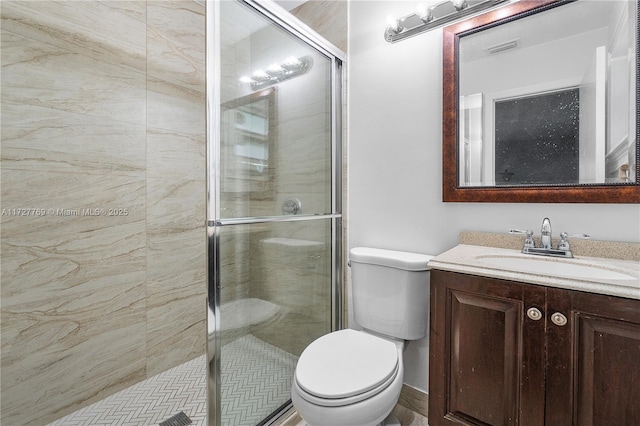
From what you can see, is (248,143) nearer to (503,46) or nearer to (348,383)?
(348,383)

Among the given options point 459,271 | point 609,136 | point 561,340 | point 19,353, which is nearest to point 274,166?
point 459,271

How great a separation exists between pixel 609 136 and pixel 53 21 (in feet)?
8.36

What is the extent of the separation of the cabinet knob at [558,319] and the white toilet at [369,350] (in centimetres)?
52

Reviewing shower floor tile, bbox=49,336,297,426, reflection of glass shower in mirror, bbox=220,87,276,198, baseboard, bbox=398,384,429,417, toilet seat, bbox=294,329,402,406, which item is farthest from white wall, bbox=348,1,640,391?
shower floor tile, bbox=49,336,297,426

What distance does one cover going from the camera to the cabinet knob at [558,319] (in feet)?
2.97

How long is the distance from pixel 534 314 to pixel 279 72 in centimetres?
144

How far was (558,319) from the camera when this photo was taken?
0.91m

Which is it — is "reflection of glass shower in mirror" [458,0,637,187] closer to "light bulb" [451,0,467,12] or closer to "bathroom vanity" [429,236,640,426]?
"light bulb" [451,0,467,12]

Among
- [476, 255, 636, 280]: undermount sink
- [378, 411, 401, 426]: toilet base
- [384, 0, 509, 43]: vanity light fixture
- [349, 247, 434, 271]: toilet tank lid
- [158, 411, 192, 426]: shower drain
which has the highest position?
[384, 0, 509, 43]: vanity light fixture

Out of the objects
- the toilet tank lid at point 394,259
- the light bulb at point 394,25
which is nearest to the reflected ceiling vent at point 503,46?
the light bulb at point 394,25

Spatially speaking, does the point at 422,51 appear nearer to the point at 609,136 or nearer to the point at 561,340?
the point at 609,136

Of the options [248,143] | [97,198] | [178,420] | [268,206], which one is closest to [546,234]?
[268,206]

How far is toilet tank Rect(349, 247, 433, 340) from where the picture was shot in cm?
140

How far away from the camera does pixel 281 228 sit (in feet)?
5.02
